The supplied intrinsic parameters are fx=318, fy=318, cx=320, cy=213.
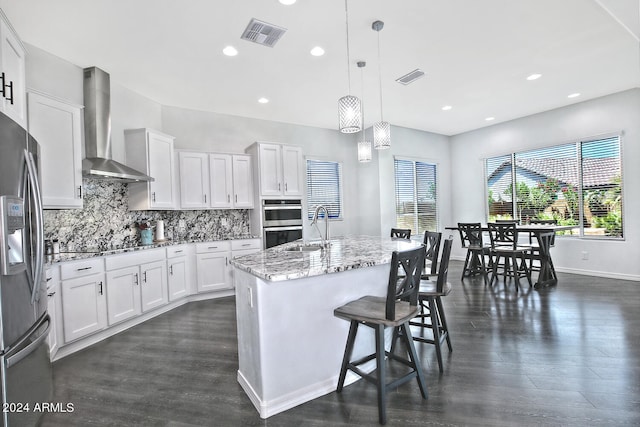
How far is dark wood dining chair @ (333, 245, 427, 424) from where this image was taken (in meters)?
1.78

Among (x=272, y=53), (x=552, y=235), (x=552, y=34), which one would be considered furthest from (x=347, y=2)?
(x=552, y=235)

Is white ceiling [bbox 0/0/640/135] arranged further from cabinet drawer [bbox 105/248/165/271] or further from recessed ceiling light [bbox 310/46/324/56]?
cabinet drawer [bbox 105/248/165/271]

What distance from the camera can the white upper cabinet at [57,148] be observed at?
2857 millimetres

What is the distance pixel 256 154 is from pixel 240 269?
10.8 feet

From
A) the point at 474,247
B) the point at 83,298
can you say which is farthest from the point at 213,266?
the point at 474,247

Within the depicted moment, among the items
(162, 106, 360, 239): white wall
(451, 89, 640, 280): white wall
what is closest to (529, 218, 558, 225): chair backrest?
(451, 89, 640, 280): white wall

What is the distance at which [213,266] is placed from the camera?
470 centimetres

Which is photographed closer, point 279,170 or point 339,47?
point 339,47

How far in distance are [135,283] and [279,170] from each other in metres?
2.67

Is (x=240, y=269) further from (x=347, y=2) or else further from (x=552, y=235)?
(x=552, y=235)

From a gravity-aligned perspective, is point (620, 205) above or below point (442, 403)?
above

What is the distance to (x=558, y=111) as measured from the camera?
5828mm

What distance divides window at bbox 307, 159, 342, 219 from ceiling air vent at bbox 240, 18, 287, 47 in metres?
3.22

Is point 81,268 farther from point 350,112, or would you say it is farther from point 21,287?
point 350,112
